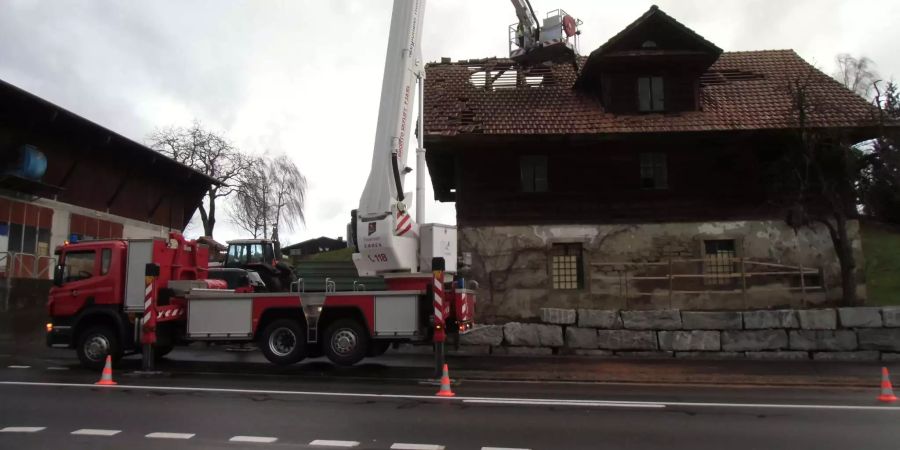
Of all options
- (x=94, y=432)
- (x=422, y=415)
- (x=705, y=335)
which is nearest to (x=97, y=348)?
(x=94, y=432)

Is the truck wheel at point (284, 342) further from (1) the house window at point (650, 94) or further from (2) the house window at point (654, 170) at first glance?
(1) the house window at point (650, 94)

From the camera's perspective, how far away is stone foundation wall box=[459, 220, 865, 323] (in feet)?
64.5

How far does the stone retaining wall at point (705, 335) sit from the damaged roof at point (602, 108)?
6114mm

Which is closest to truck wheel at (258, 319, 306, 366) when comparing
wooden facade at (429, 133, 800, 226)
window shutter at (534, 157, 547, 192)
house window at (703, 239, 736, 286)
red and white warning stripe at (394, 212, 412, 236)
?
red and white warning stripe at (394, 212, 412, 236)

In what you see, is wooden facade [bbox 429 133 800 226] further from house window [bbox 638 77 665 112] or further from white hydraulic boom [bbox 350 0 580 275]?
white hydraulic boom [bbox 350 0 580 275]

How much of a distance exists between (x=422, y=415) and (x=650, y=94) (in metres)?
16.4

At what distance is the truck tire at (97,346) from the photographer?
12.8 m

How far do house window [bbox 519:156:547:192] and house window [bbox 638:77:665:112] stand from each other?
380cm

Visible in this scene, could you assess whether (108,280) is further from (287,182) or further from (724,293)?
(287,182)

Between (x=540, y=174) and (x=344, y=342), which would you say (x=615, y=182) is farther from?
(x=344, y=342)

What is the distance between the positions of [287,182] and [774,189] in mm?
37178

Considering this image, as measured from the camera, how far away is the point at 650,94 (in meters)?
21.2

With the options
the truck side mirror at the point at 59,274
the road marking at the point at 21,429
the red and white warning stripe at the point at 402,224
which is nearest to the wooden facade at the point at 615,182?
the red and white warning stripe at the point at 402,224

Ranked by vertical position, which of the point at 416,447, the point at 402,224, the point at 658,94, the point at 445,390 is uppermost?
the point at 658,94
